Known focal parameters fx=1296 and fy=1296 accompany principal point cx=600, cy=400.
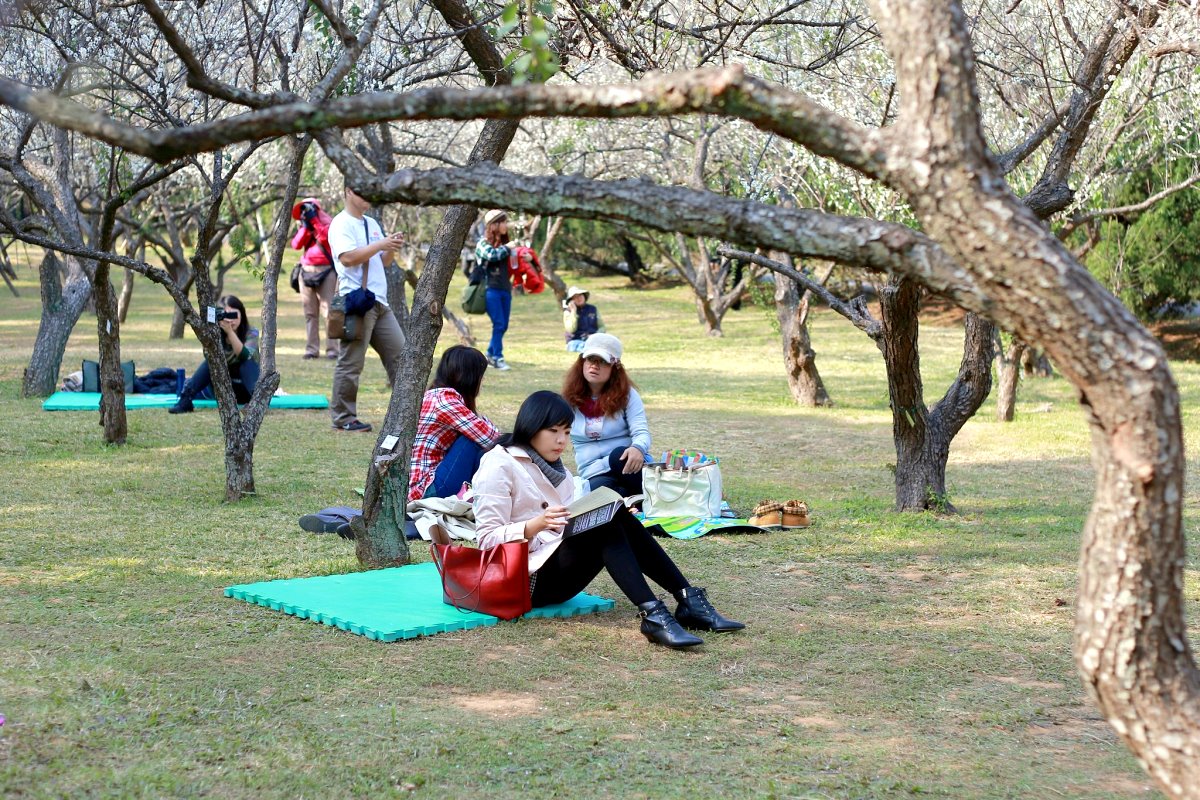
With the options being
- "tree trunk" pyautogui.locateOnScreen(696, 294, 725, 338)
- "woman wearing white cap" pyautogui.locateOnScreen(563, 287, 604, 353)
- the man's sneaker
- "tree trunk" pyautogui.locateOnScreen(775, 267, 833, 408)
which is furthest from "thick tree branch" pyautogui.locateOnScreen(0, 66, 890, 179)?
"tree trunk" pyautogui.locateOnScreen(696, 294, 725, 338)

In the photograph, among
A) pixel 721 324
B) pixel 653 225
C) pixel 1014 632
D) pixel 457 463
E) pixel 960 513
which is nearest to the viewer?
pixel 653 225

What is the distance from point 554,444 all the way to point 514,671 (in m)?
1.03

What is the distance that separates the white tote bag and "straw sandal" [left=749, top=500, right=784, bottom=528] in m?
0.31

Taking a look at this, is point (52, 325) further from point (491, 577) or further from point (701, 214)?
point (701, 214)

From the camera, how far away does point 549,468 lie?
5375 mm

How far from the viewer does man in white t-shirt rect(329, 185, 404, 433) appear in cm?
962

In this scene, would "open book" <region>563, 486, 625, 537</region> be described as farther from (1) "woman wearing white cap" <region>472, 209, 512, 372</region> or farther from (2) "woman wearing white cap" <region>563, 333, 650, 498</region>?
(1) "woman wearing white cap" <region>472, 209, 512, 372</region>

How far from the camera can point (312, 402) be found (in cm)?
1188

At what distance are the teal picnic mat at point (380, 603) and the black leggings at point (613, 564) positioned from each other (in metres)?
0.11

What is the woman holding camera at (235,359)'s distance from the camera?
35.4ft

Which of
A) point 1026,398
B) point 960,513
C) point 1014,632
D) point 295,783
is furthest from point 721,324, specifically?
point 295,783

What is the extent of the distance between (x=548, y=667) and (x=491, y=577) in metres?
0.60

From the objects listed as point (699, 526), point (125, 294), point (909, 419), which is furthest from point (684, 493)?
point (125, 294)

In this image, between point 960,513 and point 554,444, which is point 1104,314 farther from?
point 960,513
